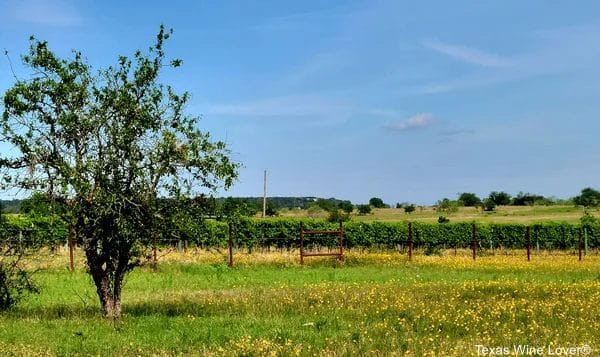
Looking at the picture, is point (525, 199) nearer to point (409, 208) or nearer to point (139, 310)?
point (409, 208)

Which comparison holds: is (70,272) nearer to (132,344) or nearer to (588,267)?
(132,344)

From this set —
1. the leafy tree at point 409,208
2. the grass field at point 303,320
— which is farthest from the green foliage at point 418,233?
the leafy tree at point 409,208

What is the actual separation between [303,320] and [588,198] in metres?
92.7

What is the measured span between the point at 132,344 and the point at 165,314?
15.5 ft

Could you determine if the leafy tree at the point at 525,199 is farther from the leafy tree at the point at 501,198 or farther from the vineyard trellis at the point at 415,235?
the vineyard trellis at the point at 415,235

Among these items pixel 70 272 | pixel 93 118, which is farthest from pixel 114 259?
pixel 70 272

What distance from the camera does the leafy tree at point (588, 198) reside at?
87.3 metres

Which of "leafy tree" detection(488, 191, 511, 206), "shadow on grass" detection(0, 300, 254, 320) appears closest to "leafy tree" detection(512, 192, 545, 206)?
"leafy tree" detection(488, 191, 511, 206)

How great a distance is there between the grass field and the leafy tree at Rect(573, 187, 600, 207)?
73.7 meters

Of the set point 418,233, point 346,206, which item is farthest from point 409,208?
point 418,233

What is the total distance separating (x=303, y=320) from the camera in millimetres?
13367

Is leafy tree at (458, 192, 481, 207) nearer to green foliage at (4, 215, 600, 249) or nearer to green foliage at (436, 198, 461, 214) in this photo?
green foliage at (436, 198, 461, 214)

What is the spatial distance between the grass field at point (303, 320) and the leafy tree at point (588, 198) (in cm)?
7367

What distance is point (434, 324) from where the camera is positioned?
40.5 ft
